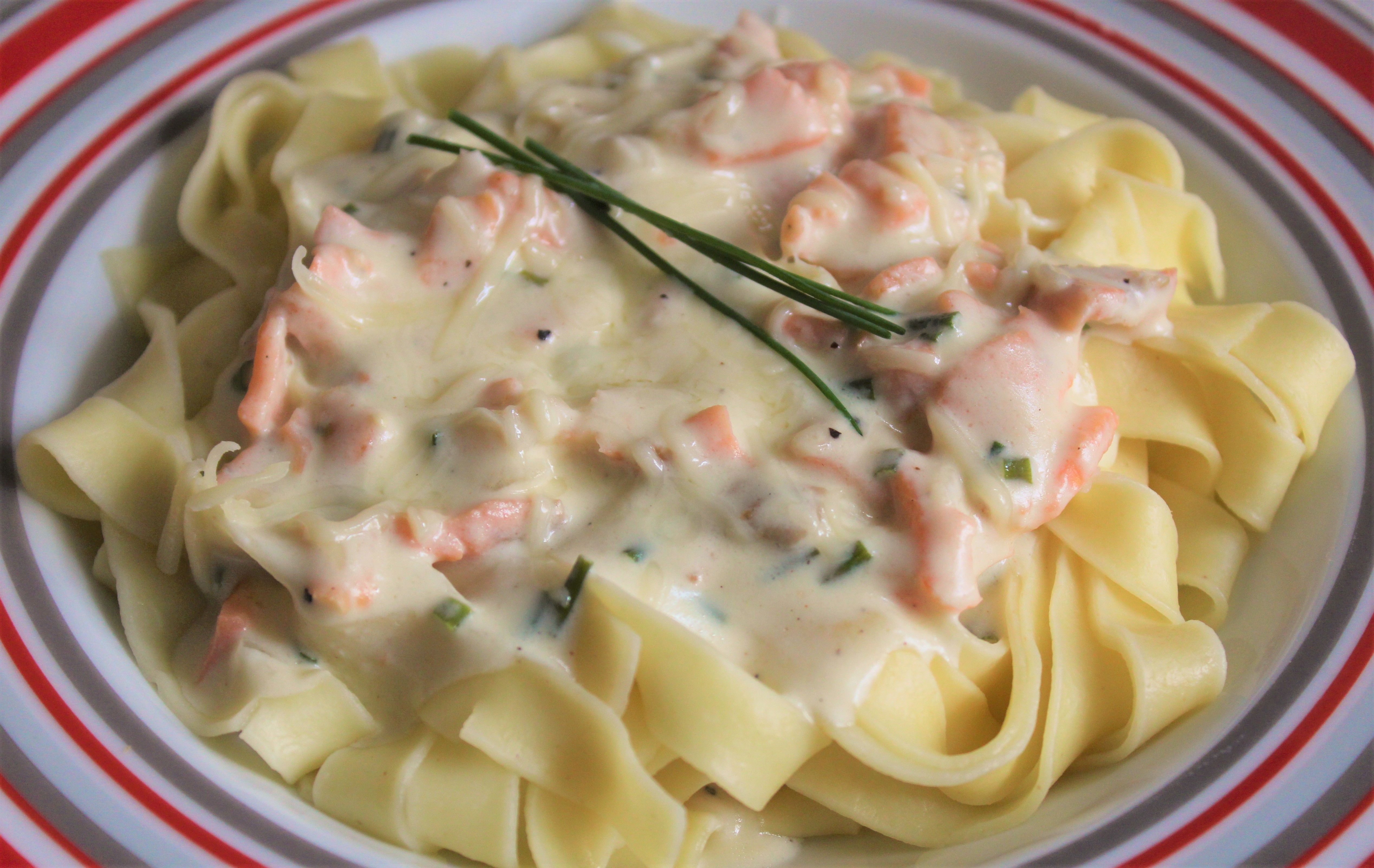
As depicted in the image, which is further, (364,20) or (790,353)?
(364,20)

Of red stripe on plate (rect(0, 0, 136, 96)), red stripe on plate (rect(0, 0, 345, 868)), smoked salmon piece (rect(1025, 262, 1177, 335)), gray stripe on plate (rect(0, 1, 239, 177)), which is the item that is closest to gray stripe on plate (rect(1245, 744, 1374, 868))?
smoked salmon piece (rect(1025, 262, 1177, 335))

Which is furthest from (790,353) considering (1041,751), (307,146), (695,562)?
(307,146)

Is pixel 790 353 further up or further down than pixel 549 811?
further up

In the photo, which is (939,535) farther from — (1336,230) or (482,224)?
(1336,230)

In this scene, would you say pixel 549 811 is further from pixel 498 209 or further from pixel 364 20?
pixel 364 20

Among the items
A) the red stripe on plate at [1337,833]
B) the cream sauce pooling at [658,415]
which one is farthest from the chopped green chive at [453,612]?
the red stripe on plate at [1337,833]
